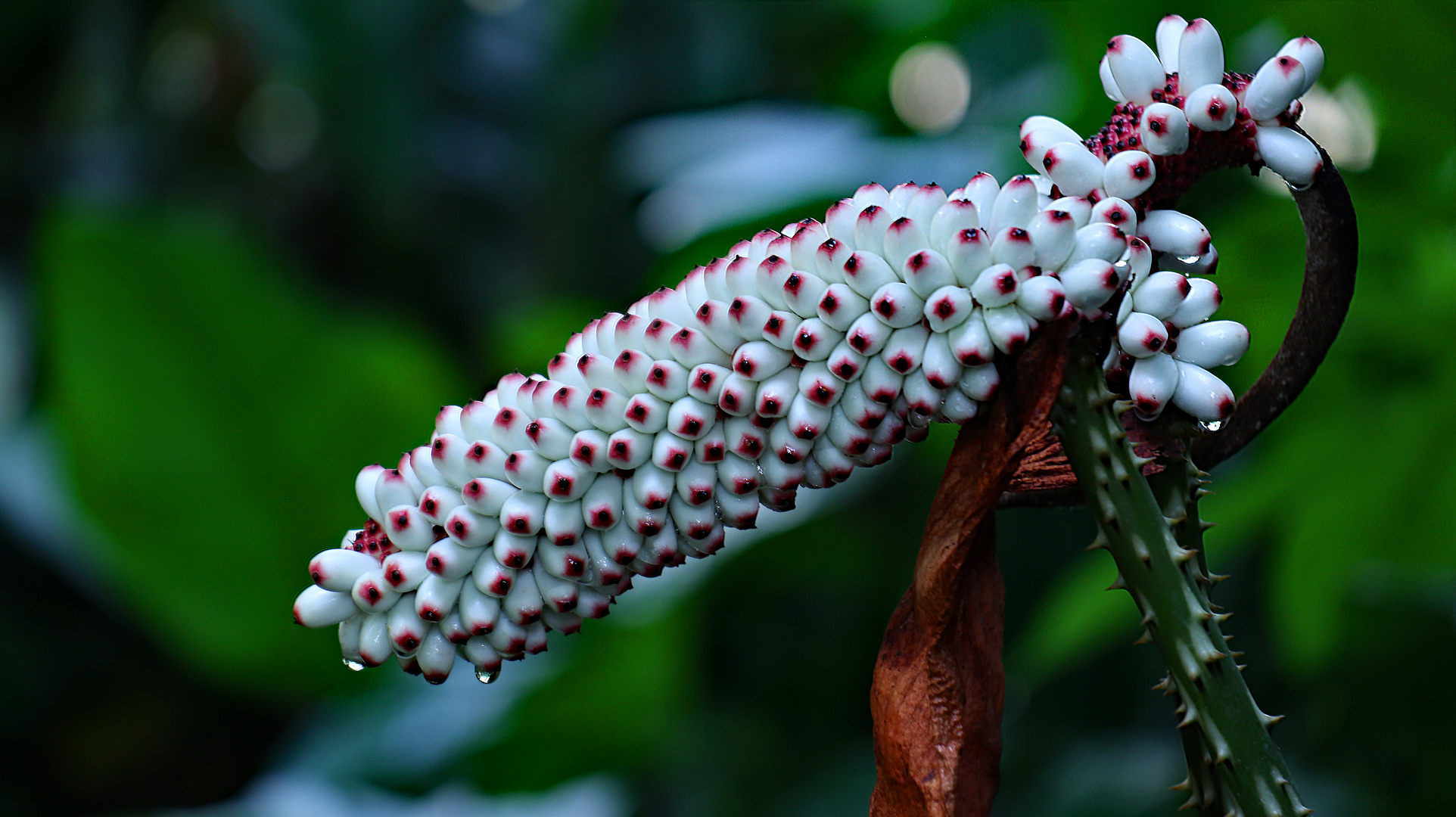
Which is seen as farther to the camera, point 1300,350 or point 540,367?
point 540,367

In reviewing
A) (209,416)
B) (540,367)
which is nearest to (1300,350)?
(540,367)

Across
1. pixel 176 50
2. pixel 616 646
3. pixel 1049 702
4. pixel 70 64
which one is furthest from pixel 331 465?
pixel 176 50

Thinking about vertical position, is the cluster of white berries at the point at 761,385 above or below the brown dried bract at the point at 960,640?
above

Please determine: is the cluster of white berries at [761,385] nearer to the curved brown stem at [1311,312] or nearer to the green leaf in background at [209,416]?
the curved brown stem at [1311,312]

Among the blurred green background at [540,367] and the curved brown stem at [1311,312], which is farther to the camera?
the blurred green background at [540,367]

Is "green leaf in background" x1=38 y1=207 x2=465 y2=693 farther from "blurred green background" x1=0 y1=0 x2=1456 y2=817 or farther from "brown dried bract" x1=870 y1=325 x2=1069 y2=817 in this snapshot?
"brown dried bract" x1=870 y1=325 x2=1069 y2=817

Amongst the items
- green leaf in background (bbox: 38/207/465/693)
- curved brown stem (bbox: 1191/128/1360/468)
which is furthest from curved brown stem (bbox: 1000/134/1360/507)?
green leaf in background (bbox: 38/207/465/693)

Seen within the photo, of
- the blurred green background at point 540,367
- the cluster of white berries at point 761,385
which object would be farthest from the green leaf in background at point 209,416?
the cluster of white berries at point 761,385

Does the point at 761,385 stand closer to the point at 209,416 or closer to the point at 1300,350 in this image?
the point at 1300,350

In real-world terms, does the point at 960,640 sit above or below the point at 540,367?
below
